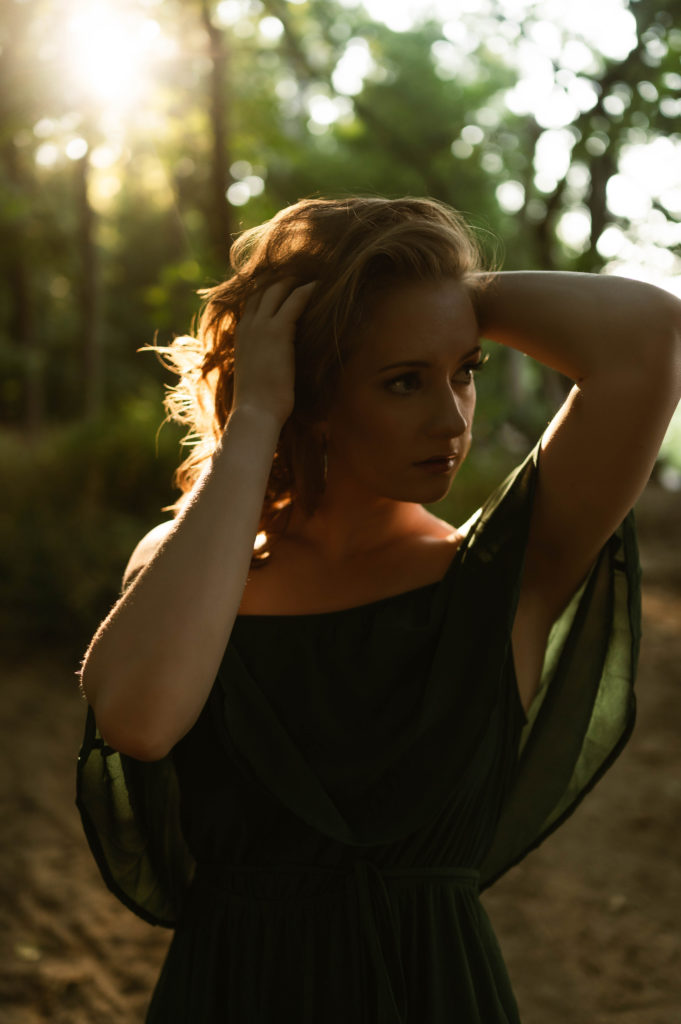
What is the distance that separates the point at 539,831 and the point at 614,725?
0.27 m

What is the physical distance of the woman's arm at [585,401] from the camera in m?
1.56

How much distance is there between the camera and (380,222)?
1688 millimetres

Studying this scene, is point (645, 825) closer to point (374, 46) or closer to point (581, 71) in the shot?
point (581, 71)

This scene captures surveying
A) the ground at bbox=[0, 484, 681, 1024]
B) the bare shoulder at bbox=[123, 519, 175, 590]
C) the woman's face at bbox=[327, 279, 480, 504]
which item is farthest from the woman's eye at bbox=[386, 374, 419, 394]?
the ground at bbox=[0, 484, 681, 1024]

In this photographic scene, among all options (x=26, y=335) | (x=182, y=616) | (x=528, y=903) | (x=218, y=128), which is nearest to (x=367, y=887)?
(x=182, y=616)

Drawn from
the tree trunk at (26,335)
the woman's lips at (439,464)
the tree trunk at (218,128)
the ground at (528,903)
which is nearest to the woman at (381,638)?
the woman's lips at (439,464)

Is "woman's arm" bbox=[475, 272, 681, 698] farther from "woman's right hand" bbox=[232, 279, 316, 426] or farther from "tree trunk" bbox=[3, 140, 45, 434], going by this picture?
"tree trunk" bbox=[3, 140, 45, 434]

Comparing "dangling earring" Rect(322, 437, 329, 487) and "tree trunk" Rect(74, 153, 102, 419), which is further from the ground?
"tree trunk" Rect(74, 153, 102, 419)

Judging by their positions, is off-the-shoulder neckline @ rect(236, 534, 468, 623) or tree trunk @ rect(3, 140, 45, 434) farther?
tree trunk @ rect(3, 140, 45, 434)

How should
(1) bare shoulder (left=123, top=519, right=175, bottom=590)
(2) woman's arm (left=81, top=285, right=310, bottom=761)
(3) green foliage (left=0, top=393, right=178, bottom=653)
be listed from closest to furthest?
(2) woman's arm (left=81, top=285, right=310, bottom=761)
(1) bare shoulder (left=123, top=519, right=175, bottom=590)
(3) green foliage (left=0, top=393, right=178, bottom=653)

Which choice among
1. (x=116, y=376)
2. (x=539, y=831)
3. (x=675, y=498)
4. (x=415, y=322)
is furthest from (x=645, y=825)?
(x=116, y=376)

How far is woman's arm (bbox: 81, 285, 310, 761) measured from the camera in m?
1.33

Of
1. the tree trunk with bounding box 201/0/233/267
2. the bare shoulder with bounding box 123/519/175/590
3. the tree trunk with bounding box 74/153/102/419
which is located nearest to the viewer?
the bare shoulder with bounding box 123/519/175/590

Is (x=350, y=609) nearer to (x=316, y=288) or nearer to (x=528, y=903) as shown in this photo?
(x=316, y=288)
